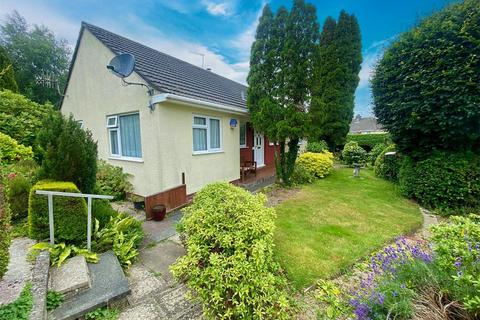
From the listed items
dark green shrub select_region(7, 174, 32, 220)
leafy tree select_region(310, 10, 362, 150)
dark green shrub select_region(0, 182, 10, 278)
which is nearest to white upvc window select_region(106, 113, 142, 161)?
dark green shrub select_region(7, 174, 32, 220)

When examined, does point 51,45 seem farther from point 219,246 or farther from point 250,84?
point 219,246

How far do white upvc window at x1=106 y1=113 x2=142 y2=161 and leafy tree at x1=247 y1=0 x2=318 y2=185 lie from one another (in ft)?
13.7

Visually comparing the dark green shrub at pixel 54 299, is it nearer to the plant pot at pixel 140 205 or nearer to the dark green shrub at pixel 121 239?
the dark green shrub at pixel 121 239

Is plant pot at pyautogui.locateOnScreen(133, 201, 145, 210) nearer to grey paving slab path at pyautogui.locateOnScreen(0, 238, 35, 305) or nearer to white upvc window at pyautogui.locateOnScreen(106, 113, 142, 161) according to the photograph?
white upvc window at pyautogui.locateOnScreen(106, 113, 142, 161)

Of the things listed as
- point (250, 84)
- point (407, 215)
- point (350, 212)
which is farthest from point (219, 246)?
point (250, 84)

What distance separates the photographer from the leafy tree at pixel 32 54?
18.5 m

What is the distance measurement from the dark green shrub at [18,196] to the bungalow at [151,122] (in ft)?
8.11

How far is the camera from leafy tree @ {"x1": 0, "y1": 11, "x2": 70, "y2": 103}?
727 inches

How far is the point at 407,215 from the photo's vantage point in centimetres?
529

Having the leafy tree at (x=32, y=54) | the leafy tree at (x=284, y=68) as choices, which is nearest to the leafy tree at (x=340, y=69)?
the leafy tree at (x=284, y=68)

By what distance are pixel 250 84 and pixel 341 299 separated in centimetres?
697

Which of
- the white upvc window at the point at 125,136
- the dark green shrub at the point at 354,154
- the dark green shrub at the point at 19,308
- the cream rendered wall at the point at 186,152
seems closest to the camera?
the dark green shrub at the point at 19,308

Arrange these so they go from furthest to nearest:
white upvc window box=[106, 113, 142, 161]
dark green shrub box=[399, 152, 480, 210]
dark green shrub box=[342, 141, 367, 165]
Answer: dark green shrub box=[342, 141, 367, 165], white upvc window box=[106, 113, 142, 161], dark green shrub box=[399, 152, 480, 210]

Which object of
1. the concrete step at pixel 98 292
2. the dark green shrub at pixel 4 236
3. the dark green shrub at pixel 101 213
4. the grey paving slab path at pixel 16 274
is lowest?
the concrete step at pixel 98 292
